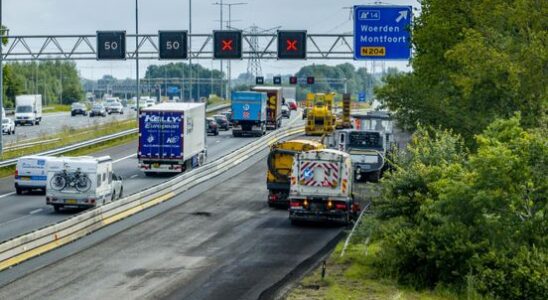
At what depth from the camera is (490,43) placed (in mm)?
39938

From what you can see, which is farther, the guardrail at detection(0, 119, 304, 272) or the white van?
the white van

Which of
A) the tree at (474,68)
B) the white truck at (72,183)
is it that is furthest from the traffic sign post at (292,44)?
the white truck at (72,183)

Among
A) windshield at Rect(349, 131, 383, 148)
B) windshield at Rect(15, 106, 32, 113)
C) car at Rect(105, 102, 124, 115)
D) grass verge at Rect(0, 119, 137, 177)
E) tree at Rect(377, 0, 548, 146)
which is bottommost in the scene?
car at Rect(105, 102, 124, 115)

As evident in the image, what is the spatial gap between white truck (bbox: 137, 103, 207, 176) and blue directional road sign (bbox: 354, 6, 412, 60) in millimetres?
10170

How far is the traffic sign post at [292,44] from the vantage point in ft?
196

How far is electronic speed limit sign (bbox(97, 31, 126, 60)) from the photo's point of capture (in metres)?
61.7

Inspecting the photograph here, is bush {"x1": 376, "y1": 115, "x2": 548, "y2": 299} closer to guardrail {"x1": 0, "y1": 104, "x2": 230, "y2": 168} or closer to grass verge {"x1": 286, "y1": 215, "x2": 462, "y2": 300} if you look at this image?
grass verge {"x1": 286, "y1": 215, "x2": 462, "y2": 300}

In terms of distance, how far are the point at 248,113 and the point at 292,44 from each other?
2180 cm

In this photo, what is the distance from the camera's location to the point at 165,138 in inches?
2117

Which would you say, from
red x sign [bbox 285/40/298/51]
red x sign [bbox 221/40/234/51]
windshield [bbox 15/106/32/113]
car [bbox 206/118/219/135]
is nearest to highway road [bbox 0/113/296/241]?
red x sign [bbox 221/40/234/51]

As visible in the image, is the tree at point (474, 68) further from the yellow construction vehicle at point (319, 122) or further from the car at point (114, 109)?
the car at point (114, 109)

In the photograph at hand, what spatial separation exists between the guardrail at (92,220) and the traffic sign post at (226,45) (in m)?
6.35

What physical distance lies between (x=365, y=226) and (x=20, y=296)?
10267mm

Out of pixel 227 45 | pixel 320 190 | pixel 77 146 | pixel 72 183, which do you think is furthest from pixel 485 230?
pixel 77 146
